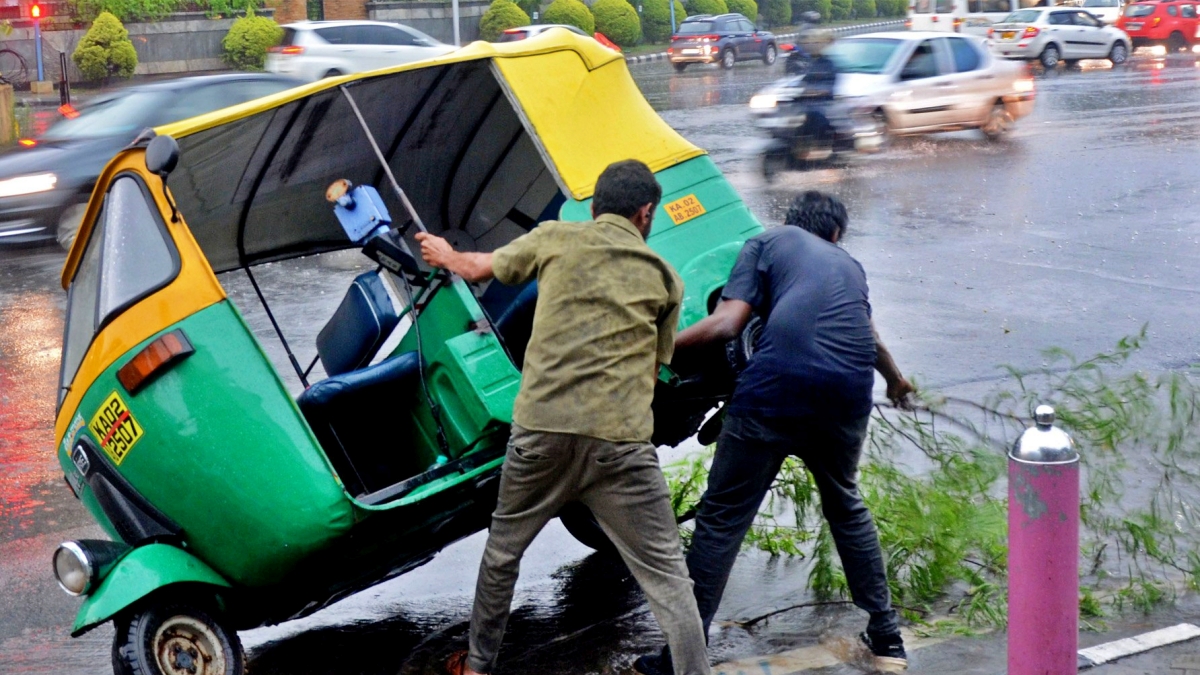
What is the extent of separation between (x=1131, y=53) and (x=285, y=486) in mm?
36239

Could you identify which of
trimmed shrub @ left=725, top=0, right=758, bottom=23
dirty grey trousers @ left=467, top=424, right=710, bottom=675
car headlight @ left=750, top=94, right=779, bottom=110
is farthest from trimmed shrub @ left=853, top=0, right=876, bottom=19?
dirty grey trousers @ left=467, top=424, right=710, bottom=675

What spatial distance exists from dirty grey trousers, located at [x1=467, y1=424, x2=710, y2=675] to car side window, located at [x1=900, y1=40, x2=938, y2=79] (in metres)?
14.9

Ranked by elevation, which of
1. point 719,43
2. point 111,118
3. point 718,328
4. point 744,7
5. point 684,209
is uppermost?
point 744,7

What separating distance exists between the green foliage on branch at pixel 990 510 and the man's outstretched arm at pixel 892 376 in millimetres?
599

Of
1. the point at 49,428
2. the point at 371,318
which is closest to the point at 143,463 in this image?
the point at 371,318

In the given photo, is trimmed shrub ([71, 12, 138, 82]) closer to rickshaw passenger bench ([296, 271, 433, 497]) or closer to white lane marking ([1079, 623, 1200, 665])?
rickshaw passenger bench ([296, 271, 433, 497])

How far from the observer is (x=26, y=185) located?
1218 cm

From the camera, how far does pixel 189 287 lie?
167 inches

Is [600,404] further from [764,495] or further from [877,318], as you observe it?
[877,318]

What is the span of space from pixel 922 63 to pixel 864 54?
788mm

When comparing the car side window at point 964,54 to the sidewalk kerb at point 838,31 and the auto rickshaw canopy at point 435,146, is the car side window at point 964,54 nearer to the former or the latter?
the auto rickshaw canopy at point 435,146

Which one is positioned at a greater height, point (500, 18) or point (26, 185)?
point (500, 18)

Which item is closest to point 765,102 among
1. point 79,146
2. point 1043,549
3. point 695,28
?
point 79,146

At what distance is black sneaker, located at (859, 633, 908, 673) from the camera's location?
179 inches
